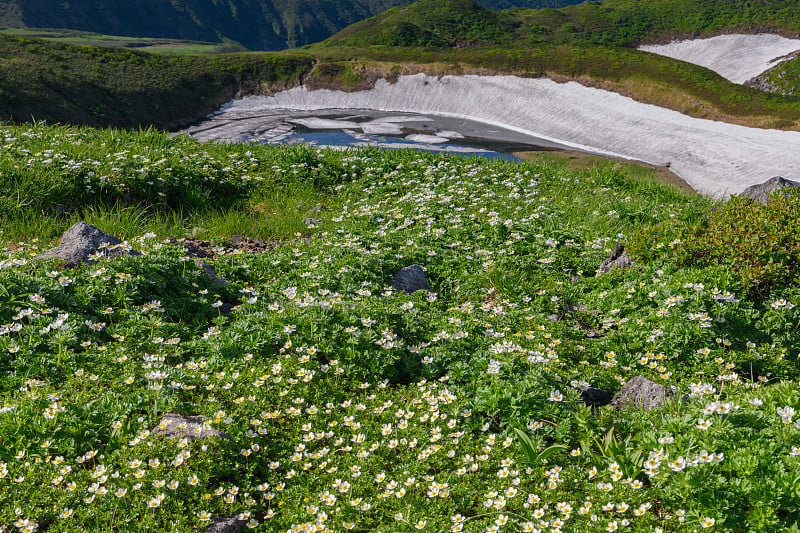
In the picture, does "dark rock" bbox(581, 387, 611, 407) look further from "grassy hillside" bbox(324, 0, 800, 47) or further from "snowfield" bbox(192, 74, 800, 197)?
"grassy hillside" bbox(324, 0, 800, 47)

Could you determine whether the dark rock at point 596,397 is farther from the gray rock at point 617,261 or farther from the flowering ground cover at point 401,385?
the gray rock at point 617,261

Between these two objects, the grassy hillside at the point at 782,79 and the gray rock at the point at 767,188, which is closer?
the gray rock at the point at 767,188

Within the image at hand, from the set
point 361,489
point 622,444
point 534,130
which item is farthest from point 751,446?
point 534,130

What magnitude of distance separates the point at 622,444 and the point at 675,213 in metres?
8.02

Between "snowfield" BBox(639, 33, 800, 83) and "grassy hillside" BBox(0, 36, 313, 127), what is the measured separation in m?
54.9

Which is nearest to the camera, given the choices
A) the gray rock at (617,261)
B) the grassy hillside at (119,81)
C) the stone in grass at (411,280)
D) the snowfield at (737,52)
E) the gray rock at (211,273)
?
the gray rock at (211,273)

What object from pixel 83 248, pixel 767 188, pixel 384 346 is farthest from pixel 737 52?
pixel 83 248

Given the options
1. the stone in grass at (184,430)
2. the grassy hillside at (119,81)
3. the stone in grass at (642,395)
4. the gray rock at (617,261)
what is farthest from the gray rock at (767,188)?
the grassy hillside at (119,81)

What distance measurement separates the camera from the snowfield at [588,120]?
2856cm

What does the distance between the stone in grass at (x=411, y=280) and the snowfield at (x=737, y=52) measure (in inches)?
2812

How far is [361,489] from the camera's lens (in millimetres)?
3891

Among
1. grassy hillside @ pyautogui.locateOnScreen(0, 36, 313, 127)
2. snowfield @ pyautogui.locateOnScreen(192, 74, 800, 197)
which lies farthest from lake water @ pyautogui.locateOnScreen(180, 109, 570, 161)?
grassy hillside @ pyautogui.locateOnScreen(0, 36, 313, 127)

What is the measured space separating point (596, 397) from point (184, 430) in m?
3.93

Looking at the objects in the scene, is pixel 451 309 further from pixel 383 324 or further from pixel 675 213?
pixel 675 213
